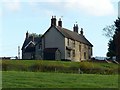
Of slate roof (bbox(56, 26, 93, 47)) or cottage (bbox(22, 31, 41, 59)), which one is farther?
cottage (bbox(22, 31, 41, 59))

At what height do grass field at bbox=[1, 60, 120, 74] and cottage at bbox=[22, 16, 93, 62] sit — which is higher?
cottage at bbox=[22, 16, 93, 62]

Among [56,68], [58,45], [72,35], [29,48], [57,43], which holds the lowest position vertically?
[56,68]

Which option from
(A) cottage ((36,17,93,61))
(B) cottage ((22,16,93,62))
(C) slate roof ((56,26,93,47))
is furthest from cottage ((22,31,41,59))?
(A) cottage ((36,17,93,61))

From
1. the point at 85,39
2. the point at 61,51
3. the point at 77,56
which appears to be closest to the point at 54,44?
the point at 61,51

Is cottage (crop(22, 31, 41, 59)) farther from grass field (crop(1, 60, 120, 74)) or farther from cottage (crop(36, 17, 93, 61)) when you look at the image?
grass field (crop(1, 60, 120, 74))

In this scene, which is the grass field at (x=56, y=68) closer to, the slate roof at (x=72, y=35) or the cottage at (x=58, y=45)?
the cottage at (x=58, y=45)

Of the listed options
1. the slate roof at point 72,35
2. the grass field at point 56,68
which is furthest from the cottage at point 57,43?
the grass field at point 56,68

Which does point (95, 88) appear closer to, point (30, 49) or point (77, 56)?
point (77, 56)

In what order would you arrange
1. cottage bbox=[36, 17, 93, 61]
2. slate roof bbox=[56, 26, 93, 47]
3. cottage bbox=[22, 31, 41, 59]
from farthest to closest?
cottage bbox=[22, 31, 41, 59], slate roof bbox=[56, 26, 93, 47], cottage bbox=[36, 17, 93, 61]

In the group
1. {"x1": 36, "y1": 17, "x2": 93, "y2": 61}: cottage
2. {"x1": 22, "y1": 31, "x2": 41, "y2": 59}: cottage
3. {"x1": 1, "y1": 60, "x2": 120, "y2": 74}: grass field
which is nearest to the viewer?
{"x1": 1, "y1": 60, "x2": 120, "y2": 74}: grass field

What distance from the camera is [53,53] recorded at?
84938 millimetres

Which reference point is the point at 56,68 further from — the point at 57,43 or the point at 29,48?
the point at 29,48

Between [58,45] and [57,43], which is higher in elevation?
[57,43]

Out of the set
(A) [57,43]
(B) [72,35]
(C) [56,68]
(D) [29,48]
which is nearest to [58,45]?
(A) [57,43]
